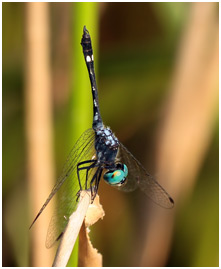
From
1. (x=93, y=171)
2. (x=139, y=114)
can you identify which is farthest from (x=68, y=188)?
(x=139, y=114)

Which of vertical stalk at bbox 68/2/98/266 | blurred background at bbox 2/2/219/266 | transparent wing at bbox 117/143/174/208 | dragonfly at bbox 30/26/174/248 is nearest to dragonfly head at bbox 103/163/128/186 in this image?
dragonfly at bbox 30/26/174/248

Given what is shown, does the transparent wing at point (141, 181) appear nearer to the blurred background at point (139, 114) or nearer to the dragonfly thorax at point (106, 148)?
the dragonfly thorax at point (106, 148)

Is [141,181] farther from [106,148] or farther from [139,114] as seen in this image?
[139,114]

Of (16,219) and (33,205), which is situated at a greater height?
(33,205)

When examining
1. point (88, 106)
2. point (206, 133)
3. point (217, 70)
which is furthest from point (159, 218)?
point (88, 106)

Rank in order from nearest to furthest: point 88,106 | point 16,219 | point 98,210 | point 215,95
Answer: point 98,210 → point 88,106 → point 16,219 → point 215,95

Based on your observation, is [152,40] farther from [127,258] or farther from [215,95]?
[127,258]
